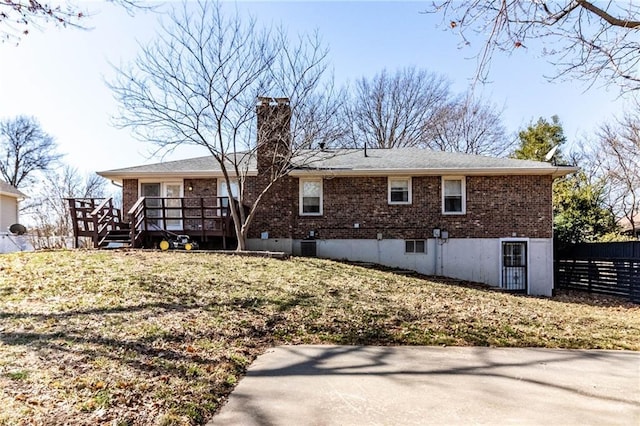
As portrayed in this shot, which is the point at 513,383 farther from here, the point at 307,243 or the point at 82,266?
the point at 307,243

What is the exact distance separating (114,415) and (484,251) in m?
12.8

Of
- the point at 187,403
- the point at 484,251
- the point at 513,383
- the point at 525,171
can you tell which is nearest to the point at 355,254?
the point at 484,251

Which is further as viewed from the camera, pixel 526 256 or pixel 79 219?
pixel 526 256

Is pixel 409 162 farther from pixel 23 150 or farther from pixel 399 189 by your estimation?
pixel 23 150

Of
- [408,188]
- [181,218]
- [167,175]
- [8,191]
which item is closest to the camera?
[181,218]

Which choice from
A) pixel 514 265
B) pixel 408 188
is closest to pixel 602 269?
pixel 514 265

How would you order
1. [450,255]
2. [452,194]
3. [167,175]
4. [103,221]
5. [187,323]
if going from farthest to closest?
[167,175]
[452,194]
[450,255]
[103,221]
[187,323]

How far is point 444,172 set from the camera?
45.9 ft

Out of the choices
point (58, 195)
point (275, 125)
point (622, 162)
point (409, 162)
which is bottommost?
point (58, 195)

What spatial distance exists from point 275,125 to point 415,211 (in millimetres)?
5548

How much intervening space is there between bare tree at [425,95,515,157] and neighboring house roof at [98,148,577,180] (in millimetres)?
13168

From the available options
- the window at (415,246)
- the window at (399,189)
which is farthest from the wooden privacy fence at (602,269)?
the window at (399,189)

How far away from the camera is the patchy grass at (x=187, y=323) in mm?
3799

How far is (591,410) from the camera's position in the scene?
3865mm
